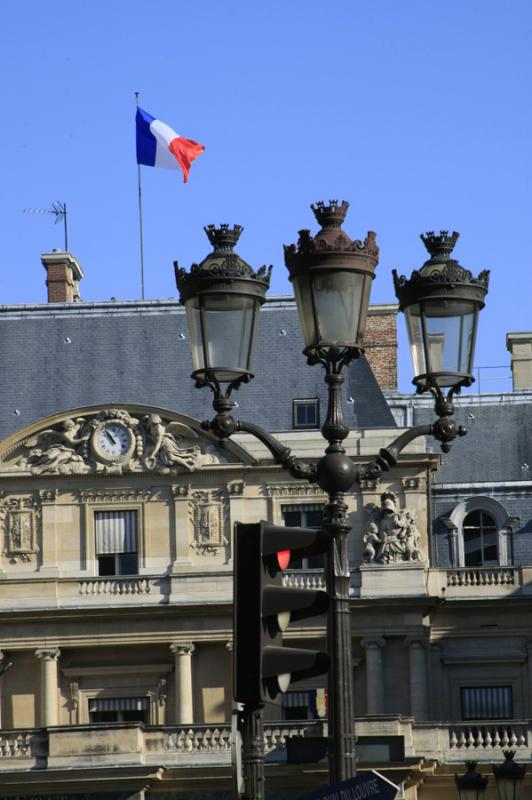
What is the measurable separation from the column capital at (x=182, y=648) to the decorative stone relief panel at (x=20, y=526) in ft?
13.7

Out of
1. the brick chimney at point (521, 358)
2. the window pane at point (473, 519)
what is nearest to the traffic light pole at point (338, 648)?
the window pane at point (473, 519)

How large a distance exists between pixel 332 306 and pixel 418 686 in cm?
3660

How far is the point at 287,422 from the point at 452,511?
486 cm

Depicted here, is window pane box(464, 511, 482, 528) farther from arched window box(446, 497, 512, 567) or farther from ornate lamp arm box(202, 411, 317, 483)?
ornate lamp arm box(202, 411, 317, 483)

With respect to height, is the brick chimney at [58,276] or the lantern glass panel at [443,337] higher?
the brick chimney at [58,276]

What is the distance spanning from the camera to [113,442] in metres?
53.0

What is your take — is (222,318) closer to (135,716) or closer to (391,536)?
(391,536)

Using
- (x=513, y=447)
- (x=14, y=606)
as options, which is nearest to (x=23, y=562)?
(x=14, y=606)

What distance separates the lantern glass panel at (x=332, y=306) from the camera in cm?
1641

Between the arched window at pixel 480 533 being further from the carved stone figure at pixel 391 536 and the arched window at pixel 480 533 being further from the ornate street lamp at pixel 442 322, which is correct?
the ornate street lamp at pixel 442 322

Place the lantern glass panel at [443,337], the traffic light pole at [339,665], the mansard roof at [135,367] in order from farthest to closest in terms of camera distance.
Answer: the mansard roof at [135,367] < the lantern glass panel at [443,337] < the traffic light pole at [339,665]

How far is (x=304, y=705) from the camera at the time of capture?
5319 cm

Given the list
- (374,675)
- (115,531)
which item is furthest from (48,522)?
(374,675)

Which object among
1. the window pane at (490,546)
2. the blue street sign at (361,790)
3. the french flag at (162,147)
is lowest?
the blue street sign at (361,790)
